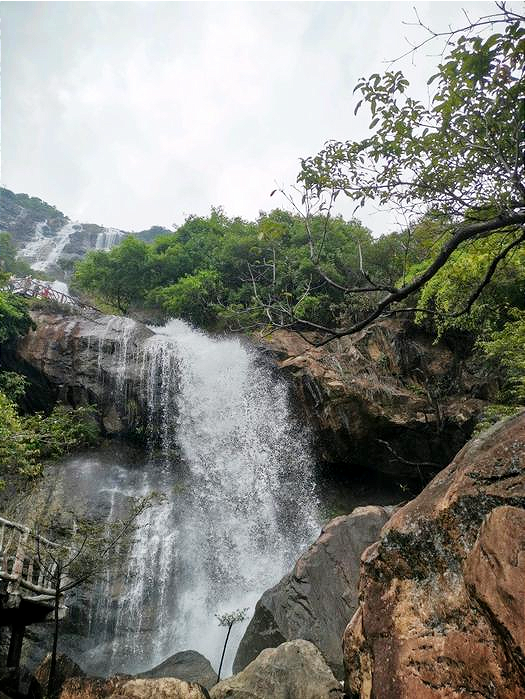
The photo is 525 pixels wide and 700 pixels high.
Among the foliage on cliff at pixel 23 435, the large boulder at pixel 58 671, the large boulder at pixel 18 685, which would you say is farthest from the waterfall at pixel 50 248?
the large boulder at pixel 58 671

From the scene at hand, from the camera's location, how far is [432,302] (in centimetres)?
1594

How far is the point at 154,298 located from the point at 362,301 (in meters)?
10.4

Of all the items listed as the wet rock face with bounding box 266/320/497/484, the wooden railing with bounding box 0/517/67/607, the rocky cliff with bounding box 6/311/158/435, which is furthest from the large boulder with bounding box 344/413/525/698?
the rocky cliff with bounding box 6/311/158/435

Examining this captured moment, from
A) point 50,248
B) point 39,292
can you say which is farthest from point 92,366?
point 50,248

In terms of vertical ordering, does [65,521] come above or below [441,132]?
below

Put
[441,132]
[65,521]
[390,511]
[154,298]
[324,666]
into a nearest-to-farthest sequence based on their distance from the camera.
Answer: [324,666] < [441,132] < [390,511] < [65,521] < [154,298]

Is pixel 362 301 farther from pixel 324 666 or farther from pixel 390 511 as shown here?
pixel 324 666

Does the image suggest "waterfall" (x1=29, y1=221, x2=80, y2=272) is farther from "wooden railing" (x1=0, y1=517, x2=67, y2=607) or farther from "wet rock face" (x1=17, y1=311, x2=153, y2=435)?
"wooden railing" (x1=0, y1=517, x2=67, y2=607)

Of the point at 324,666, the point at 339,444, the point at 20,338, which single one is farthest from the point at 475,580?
the point at 20,338

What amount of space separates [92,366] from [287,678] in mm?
14115

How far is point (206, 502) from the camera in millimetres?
14406

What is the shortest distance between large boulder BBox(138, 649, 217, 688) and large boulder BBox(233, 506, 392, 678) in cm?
68

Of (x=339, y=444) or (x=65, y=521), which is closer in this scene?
(x=65, y=521)

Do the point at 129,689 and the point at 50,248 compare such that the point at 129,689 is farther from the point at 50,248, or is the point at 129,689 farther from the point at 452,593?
the point at 50,248
